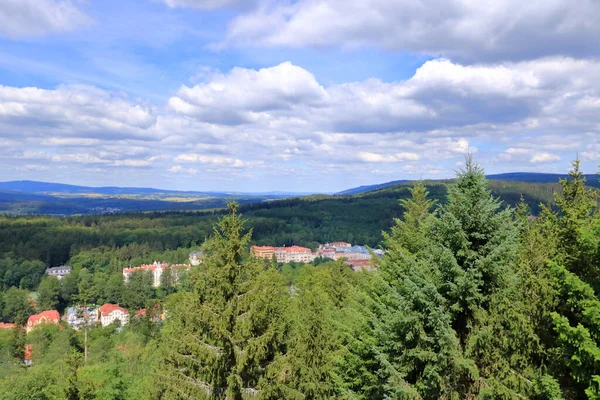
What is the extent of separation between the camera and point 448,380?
9.28 meters

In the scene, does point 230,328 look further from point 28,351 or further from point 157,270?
point 157,270

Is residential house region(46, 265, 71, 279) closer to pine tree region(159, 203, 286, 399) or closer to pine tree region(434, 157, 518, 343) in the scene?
pine tree region(159, 203, 286, 399)

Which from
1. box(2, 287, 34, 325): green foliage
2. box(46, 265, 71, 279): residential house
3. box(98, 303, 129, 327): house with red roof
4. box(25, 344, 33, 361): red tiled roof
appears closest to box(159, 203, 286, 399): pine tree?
box(25, 344, 33, 361): red tiled roof

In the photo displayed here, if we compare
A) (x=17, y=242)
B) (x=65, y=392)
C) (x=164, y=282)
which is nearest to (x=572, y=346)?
(x=65, y=392)

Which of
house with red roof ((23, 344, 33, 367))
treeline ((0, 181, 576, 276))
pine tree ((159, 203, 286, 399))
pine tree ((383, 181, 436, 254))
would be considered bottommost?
house with red roof ((23, 344, 33, 367))

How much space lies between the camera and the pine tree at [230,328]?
455 inches

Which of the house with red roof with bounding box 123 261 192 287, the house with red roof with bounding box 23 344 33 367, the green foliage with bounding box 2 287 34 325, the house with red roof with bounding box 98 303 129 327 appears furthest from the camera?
the house with red roof with bounding box 123 261 192 287

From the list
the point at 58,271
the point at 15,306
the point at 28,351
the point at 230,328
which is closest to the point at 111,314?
the point at 15,306

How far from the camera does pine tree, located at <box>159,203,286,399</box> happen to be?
1156cm

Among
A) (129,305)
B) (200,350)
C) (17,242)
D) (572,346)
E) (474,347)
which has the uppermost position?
(572,346)

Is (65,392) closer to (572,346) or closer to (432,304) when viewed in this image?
(432,304)

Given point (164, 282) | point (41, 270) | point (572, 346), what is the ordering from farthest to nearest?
point (41, 270) < point (164, 282) < point (572, 346)

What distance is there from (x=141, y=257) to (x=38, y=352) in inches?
3447

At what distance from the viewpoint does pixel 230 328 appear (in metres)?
11.8
